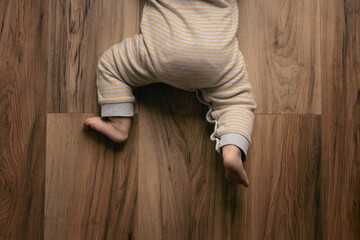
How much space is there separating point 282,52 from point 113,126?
1.70 feet

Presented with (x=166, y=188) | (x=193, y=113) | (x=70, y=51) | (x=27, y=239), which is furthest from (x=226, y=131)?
(x=27, y=239)

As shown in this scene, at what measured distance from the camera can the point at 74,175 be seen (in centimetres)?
72

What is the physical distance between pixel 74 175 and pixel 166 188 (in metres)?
0.26

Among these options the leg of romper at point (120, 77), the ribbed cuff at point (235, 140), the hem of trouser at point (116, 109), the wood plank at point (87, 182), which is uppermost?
the leg of romper at point (120, 77)

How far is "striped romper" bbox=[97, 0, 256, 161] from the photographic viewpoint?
2.02 ft

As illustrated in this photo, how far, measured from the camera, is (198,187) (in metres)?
0.74

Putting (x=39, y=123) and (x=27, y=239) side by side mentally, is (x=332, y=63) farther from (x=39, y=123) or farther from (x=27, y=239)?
(x=27, y=239)

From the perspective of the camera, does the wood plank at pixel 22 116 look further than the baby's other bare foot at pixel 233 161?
Yes

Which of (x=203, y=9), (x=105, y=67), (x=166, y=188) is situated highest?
(x=203, y=9)

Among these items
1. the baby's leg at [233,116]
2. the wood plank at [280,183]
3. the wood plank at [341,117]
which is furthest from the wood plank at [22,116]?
the wood plank at [341,117]

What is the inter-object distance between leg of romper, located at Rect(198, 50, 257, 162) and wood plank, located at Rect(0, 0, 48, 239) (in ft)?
1.54

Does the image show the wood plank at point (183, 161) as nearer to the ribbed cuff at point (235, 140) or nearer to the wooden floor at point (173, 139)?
the wooden floor at point (173, 139)

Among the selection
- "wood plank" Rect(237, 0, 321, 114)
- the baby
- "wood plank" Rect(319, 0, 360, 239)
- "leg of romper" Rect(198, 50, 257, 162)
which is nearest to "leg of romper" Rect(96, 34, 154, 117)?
the baby

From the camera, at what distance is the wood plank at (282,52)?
75 centimetres
